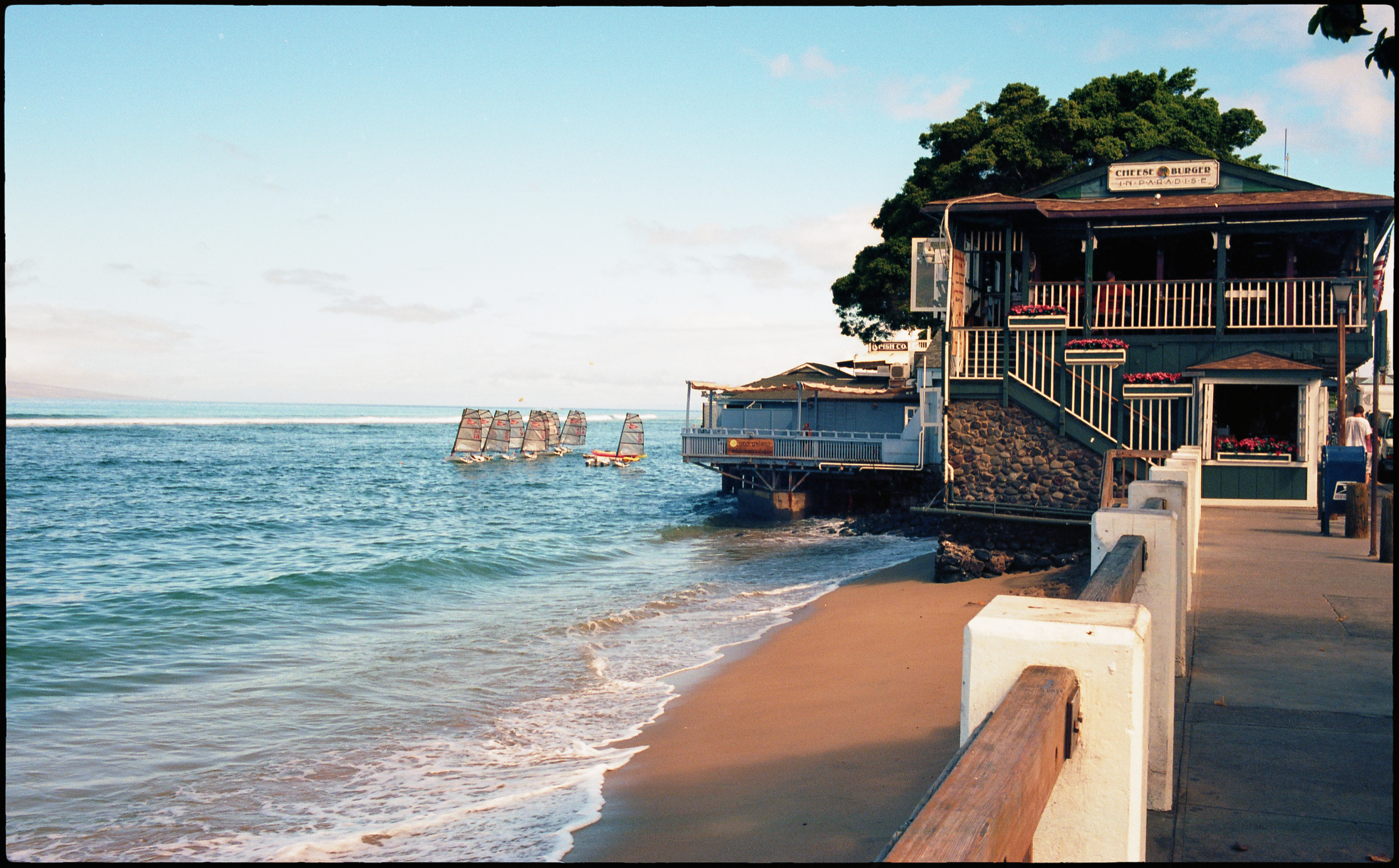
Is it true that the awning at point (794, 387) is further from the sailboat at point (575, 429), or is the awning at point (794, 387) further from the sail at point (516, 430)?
the sailboat at point (575, 429)

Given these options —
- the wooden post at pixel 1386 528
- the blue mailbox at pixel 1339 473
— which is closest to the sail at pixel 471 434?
the blue mailbox at pixel 1339 473

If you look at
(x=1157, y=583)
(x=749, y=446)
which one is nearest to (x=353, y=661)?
(x=1157, y=583)

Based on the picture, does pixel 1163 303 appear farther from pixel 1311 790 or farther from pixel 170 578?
pixel 170 578

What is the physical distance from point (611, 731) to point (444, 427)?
16087cm

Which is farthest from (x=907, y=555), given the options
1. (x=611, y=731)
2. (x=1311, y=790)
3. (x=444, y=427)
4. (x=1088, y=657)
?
(x=444, y=427)

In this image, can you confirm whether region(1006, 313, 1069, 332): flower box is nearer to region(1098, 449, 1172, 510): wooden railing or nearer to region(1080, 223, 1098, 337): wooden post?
region(1080, 223, 1098, 337): wooden post

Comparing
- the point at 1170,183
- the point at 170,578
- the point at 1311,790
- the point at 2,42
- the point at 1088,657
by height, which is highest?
the point at 1170,183

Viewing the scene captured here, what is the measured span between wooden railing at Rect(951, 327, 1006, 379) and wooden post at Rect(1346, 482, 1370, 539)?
5294 mm

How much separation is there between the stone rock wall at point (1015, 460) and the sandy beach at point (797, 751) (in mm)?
2703

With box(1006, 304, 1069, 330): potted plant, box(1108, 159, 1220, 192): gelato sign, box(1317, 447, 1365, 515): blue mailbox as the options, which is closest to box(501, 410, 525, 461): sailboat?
box(1108, 159, 1220, 192): gelato sign

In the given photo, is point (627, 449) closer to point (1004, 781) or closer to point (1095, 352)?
point (1095, 352)

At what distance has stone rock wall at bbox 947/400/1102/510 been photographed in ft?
50.1

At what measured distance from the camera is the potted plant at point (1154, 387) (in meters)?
15.7

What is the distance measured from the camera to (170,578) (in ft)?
69.4
